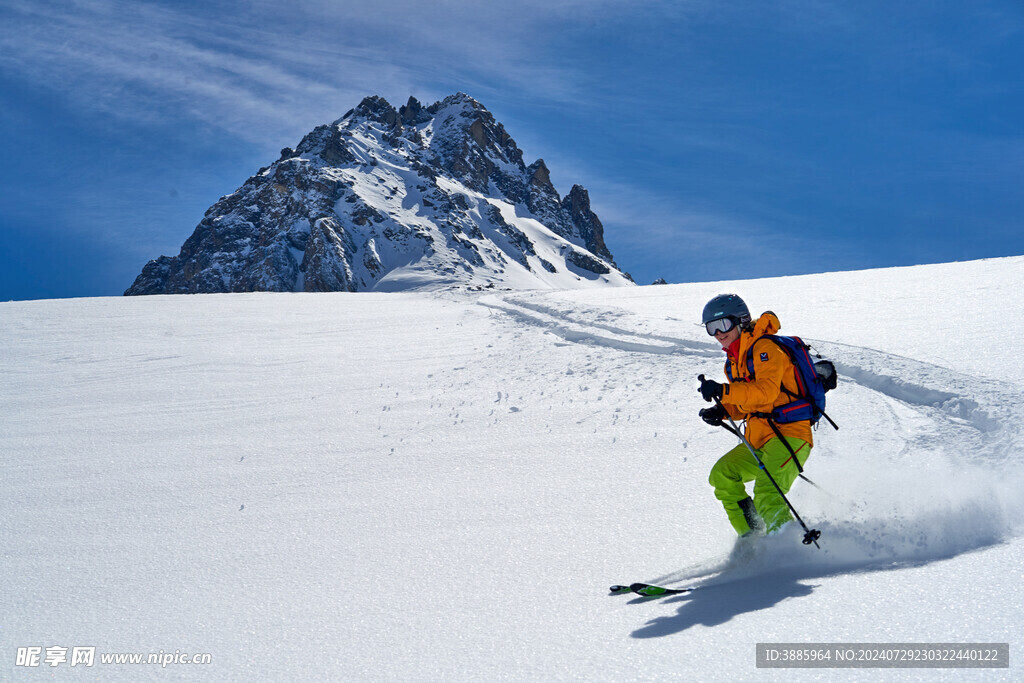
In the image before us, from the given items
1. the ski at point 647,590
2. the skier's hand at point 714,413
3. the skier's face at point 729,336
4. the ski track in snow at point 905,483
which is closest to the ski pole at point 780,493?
the skier's hand at point 714,413

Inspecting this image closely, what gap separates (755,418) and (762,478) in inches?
16.3

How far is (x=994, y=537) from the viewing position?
3488 millimetres

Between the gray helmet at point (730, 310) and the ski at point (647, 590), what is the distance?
5.62ft

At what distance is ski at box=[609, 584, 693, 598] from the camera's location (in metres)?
3.42

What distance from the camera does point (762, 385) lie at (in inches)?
151

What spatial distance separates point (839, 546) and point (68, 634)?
15.0 ft

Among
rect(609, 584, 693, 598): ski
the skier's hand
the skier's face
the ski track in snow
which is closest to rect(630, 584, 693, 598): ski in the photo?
rect(609, 584, 693, 598): ski

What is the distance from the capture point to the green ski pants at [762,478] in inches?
153

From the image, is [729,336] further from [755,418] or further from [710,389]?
[755,418]

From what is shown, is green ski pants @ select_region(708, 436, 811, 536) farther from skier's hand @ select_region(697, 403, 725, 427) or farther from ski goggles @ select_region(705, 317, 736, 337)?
ski goggles @ select_region(705, 317, 736, 337)

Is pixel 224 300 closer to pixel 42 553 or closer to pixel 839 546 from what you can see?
pixel 42 553

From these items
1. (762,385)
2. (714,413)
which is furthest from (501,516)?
(762,385)

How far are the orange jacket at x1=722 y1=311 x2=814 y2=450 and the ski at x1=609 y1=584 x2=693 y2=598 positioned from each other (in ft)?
3.92

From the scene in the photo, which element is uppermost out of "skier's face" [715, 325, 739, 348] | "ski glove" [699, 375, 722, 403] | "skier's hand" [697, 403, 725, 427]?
"skier's face" [715, 325, 739, 348]
